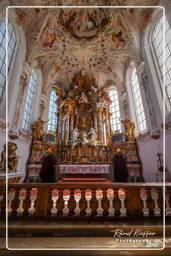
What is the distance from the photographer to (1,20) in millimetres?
6902

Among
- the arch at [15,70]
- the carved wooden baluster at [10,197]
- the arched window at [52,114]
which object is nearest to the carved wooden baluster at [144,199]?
the carved wooden baluster at [10,197]

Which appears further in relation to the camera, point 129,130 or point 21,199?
point 129,130

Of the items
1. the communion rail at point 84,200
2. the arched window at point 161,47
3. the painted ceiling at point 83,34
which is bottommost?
the communion rail at point 84,200

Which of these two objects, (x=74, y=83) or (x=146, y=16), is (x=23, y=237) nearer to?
(x=146, y=16)

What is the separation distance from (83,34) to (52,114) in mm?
8111

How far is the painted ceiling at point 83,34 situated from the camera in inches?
365

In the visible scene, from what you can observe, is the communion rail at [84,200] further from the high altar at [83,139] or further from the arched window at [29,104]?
the arched window at [29,104]

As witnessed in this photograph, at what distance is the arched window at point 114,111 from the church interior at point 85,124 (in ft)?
0.39

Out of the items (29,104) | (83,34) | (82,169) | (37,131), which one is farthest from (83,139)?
(83,34)

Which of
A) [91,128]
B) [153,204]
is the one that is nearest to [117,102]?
[91,128]

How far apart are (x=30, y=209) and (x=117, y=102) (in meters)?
12.7

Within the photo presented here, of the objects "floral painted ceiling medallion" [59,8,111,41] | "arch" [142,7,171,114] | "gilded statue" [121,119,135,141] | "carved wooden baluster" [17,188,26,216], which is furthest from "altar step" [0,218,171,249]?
"floral painted ceiling medallion" [59,8,111,41]

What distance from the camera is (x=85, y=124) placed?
1197 cm

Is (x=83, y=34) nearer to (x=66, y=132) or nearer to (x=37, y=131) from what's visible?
(x=66, y=132)
